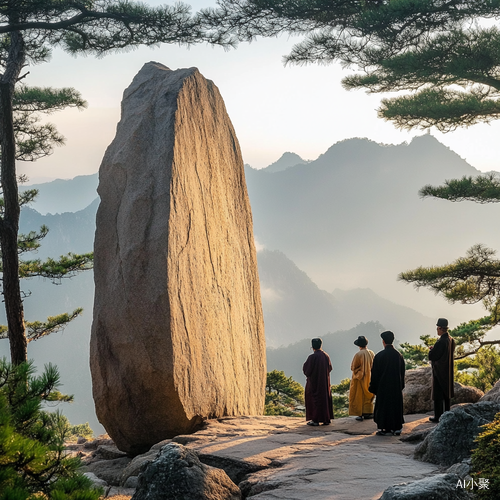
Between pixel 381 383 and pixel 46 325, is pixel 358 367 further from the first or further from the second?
pixel 46 325

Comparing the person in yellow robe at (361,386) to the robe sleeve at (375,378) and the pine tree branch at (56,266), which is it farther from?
the pine tree branch at (56,266)

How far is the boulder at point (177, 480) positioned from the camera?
13.6ft

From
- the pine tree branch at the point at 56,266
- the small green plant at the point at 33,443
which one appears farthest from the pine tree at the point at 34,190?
the small green plant at the point at 33,443

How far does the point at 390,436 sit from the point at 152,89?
6.30 meters

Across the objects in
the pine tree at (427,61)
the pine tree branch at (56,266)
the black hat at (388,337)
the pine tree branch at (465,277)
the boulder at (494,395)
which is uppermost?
the pine tree at (427,61)

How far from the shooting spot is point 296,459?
18.8 feet

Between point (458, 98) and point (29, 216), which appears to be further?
point (29, 216)

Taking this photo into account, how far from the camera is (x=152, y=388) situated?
722 cm

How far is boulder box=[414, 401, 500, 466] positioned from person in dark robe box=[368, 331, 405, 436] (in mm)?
1656

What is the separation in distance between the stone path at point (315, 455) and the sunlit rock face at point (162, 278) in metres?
0.70

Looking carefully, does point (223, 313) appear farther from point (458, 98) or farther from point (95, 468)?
point (458, 98)

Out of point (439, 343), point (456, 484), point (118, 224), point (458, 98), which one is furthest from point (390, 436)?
point (458, 98)

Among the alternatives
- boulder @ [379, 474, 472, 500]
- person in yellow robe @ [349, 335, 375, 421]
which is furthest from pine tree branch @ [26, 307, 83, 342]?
boulder @ [379, 474, 472, 500]

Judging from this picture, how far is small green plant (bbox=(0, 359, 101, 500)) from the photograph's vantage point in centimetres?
319
